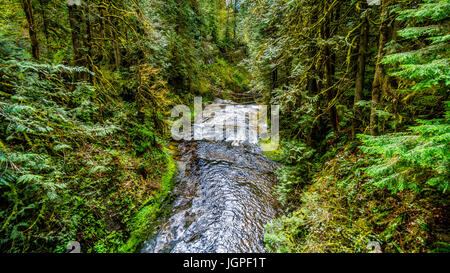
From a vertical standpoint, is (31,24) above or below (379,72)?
above

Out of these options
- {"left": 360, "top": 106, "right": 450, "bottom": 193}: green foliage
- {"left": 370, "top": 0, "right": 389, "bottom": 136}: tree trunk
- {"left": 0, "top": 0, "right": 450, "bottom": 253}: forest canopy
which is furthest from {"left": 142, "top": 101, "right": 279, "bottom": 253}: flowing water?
{"left": 370, "top": 0, "right": 389, "bottom": 136}: tree trunk

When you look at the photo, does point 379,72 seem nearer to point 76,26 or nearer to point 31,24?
point 31,24

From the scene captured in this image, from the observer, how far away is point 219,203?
5852 millimetres

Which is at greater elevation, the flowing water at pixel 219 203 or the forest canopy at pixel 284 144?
the forest canopy at pixel 284 144

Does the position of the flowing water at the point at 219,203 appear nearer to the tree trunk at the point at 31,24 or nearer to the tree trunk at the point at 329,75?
the tree trunk at the point at 329,75

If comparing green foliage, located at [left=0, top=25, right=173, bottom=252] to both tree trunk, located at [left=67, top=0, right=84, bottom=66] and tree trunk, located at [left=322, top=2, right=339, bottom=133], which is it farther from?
tree trunk, located at [left=322, top=2, right=339, bottom=133]

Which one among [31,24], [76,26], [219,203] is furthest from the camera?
[219,203]

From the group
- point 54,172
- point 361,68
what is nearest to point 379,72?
point 361,68

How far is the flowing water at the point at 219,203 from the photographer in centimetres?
449

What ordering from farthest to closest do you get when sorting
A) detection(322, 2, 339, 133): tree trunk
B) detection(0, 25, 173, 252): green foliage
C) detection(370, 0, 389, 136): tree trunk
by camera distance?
detection(322, 2, 339, 133): tree trunk, detection(370, 0, 389, 136): tree trunk, detection(0, 25, 173, 252): green foliage

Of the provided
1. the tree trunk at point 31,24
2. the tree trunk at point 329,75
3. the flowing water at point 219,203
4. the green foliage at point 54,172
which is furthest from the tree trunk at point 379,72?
the tree trunk at point 31,24

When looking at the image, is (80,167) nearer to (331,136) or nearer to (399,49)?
(399,49)

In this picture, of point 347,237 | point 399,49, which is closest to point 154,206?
point 347,237

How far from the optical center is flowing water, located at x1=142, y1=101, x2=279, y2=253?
177 inches
